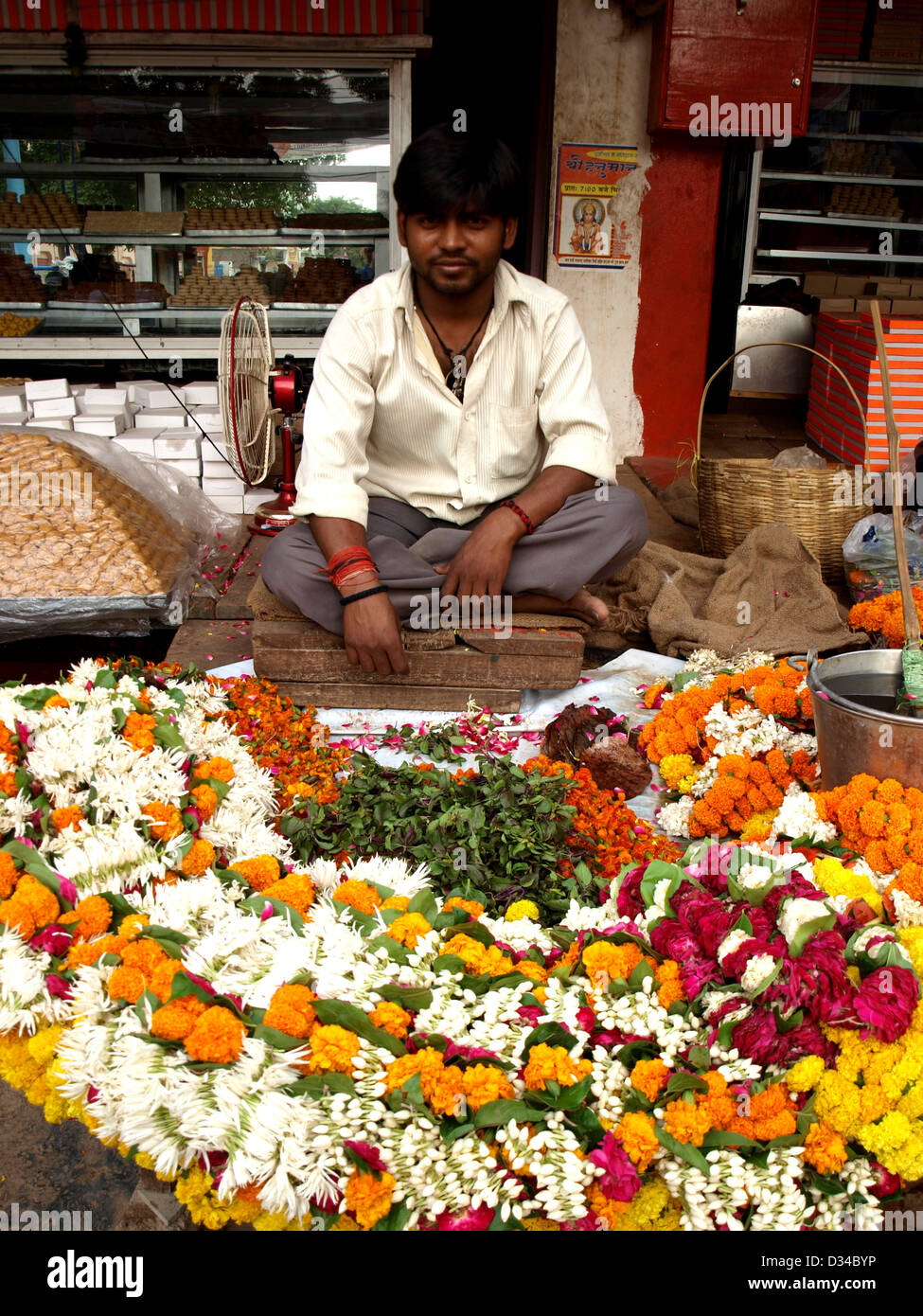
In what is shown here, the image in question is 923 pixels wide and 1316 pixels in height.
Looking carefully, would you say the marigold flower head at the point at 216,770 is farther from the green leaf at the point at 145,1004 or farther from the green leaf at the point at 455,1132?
the green leaf at the point at 455,1132

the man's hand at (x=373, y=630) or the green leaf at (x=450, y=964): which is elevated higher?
the green leaf at (x=450, y=964)

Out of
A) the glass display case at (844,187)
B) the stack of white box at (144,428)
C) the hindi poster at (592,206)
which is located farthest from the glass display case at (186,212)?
the glass display case at (844,187)

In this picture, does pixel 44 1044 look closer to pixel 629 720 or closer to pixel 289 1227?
pixel 289 1227

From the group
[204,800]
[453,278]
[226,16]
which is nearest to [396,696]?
[453,278]

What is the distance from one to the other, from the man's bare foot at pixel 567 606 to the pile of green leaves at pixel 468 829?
872mm

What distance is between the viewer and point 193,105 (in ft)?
18.9

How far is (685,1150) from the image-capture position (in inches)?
48.6

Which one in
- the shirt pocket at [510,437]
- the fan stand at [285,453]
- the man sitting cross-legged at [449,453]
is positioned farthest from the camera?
the fan stand at [285,453]

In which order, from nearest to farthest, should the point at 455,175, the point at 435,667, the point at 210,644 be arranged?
1. the point at 455,175
2. the point at 435,667
3. the point at 210,644

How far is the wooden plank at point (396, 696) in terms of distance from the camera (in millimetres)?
2994

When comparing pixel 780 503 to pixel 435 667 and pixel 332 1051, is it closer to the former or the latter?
pixel 435 667

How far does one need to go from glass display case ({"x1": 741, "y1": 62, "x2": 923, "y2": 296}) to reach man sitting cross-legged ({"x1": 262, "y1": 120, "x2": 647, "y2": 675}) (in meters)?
5.10

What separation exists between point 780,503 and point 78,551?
8.21ft
